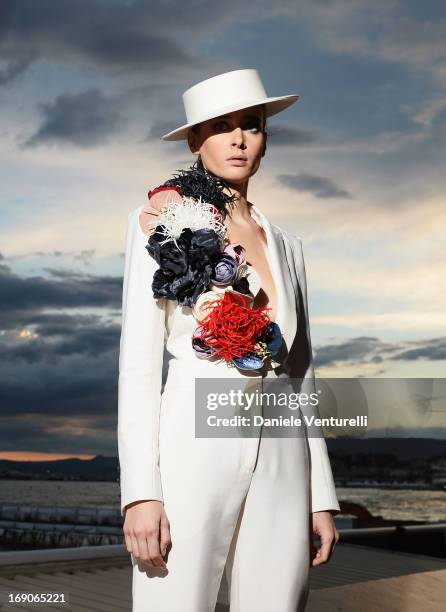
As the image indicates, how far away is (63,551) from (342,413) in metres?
3.36

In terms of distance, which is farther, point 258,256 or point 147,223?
point 258,256

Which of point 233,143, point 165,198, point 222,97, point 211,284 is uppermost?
point 222,97

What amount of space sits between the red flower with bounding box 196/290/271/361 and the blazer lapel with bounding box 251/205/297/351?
0.08m

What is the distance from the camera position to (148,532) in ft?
5.25

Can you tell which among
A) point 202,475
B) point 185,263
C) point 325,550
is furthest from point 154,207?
point 325,550

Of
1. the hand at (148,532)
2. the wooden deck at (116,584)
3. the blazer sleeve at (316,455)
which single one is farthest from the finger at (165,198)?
the wooden deck at (116,584)

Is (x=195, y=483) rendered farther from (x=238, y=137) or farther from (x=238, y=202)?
(x=238, y=137)

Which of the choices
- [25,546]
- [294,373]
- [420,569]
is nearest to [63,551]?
[420,569]

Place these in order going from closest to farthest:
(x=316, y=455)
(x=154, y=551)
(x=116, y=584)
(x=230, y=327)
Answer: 1. (x=154, y=551)
2. (x=230, y=327)
3. (x=316, y=455)
4. (x=116, y=584)

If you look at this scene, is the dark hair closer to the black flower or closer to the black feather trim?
the black feather trim

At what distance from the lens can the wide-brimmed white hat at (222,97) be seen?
6.39ft

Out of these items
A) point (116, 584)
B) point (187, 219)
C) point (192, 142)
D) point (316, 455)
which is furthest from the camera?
point (116, 584)

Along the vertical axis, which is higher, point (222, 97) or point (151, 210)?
point (222, 97)

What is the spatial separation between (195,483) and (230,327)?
0.32 metres
